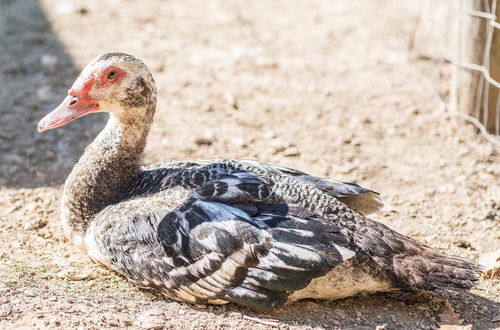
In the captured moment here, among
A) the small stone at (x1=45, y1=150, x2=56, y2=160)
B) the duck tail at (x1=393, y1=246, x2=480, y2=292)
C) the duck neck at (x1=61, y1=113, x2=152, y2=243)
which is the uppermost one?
the duck neck at (x1=61, y1=113, x2=152, y2=243)

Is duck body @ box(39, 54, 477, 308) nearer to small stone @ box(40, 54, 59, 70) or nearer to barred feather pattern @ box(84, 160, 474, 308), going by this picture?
barred feather pattern @ box(84, 160, 474, 308)

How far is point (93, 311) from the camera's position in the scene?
153 inches

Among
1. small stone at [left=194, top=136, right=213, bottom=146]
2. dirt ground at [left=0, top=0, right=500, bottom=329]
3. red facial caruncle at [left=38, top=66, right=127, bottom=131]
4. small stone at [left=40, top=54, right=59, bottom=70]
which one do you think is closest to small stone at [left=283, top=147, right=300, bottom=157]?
dirt ground at [left=0, top=0, right=500, bottom=329]

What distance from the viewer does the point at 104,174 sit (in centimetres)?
455

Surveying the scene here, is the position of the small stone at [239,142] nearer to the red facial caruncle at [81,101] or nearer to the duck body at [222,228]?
the duck body at [222,228]

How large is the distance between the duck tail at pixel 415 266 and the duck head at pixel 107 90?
156 centimetres

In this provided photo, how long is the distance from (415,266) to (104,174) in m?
1.92

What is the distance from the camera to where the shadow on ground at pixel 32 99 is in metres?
5.71

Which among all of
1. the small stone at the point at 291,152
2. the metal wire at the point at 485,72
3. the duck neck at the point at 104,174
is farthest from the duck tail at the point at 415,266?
the metal wire at the point at 485,72

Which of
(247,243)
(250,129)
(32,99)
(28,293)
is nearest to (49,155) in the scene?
(32,99)

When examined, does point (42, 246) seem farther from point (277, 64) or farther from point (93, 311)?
point (277, 64)

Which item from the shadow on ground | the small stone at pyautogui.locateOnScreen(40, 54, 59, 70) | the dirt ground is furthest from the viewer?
the small stone at pyautogui.locateOnScreen(40, 54, 59, 70)

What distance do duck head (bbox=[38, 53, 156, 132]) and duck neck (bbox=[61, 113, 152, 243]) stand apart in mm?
157

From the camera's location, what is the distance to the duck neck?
14.8ft
